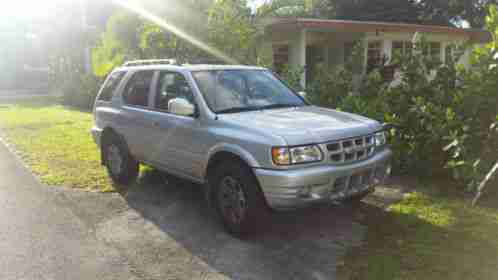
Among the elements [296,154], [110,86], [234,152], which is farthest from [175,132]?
[110,86]

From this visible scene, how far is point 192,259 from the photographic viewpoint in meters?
4.41

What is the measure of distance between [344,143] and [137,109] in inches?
118

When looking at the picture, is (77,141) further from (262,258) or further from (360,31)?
(360,31)

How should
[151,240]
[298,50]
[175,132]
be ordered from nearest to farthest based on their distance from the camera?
[151,240]
[175,132]
[298,50]

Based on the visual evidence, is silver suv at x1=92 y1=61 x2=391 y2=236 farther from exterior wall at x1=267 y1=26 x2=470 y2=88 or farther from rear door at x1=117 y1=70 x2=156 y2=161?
exterior wall at x1=267 y1=26 x2=470 y2=88

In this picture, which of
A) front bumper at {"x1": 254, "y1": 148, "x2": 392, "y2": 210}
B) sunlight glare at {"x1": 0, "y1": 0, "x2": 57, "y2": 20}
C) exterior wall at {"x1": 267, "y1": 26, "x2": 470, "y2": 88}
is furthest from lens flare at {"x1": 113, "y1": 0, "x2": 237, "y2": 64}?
sunlight glare at {"x1": 0, "y1": 0, "x2": 57, "y2": 20}

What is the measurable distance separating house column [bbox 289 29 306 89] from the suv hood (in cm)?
1090

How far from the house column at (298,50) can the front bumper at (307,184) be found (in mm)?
11622

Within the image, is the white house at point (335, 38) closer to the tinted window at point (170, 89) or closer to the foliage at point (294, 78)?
the foliage at point (294, 78)

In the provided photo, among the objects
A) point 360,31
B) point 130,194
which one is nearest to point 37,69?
point 360,31

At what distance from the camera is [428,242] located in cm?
466

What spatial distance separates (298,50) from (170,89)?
11.9 metres

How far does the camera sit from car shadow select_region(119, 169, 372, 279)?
4199 millimetres

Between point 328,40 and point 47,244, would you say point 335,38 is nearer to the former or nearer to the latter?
point 328,40
